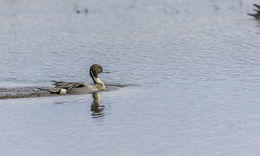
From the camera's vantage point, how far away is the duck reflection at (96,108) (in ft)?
63.5

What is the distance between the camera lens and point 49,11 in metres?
56.6

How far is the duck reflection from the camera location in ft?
63.5

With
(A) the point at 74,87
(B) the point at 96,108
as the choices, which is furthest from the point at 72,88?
(B) the point at 96,108

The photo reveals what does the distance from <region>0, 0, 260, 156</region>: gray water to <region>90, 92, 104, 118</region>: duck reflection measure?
34mm

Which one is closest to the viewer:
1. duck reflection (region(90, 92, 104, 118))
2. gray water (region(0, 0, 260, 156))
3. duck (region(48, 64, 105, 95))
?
gray water (region(0, 0, 260, 156))

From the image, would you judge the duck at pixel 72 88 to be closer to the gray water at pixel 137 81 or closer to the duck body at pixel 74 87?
the duck body at pixel 74 87

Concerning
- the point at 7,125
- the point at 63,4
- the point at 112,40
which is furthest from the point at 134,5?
the point at 7,125

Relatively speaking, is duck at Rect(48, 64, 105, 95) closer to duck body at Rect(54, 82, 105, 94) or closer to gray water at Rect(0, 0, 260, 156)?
duck body at Rect(54, 82, 105, 94)

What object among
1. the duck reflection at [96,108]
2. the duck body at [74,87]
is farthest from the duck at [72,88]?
the duck reflection at [96,108]

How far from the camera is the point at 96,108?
66.8 ft

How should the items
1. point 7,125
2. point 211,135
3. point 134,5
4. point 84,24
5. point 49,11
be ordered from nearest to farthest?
point 211,135
point 7,125
point 84,24
point 49,11
point 134,5

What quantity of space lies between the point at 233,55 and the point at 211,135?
1555cm

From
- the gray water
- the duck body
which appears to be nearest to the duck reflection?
the gray water

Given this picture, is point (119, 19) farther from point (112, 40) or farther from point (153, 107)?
point (153, 107)
